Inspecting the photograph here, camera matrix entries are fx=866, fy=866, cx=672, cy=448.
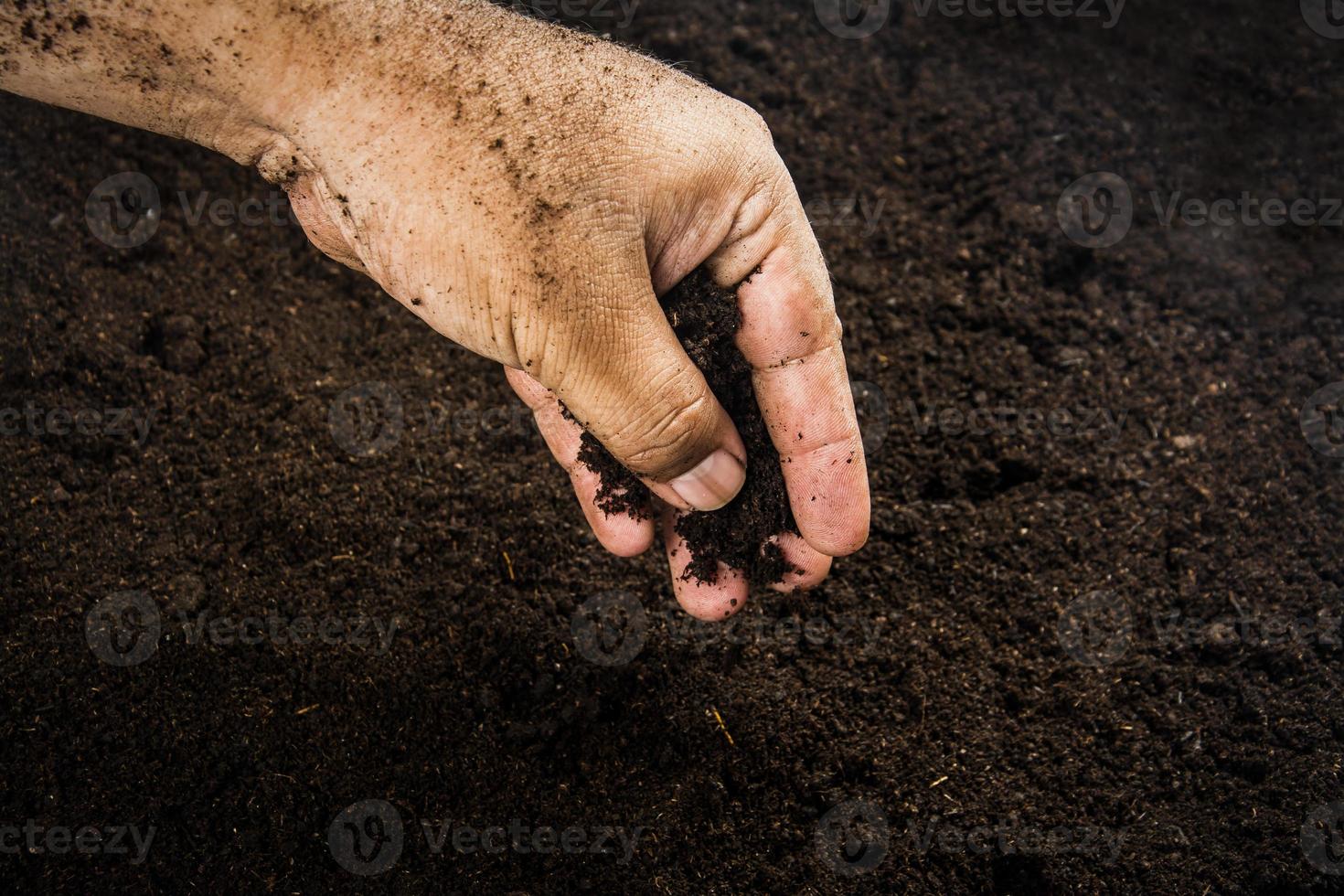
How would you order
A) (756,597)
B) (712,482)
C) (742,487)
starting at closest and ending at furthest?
1. (712,482)
2. (742,487)
3. (756,597)

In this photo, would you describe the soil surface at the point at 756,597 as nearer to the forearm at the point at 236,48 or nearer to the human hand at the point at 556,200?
the human hand at the point at 556,200

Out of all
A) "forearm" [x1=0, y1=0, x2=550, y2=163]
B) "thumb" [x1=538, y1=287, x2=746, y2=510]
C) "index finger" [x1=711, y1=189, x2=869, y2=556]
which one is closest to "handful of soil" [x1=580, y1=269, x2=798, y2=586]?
"index finger" [x1=711, y1=189, x2=869, y2=556]

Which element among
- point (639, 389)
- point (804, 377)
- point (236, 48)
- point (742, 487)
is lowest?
point (742, 487)

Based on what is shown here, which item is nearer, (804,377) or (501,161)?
(501,161)

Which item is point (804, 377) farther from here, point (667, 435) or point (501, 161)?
point (501, 161)

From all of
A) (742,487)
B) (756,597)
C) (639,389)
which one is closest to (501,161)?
(639,389)

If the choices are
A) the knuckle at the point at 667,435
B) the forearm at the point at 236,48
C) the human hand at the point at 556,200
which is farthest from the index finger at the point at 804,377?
the forearm at the point at 236,48
